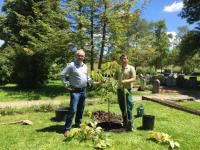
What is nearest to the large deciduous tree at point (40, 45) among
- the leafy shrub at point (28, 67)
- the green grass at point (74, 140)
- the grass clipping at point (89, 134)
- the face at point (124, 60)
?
the leafy shrub at point (28, 67)

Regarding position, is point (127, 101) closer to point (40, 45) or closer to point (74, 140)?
point (74, 140)

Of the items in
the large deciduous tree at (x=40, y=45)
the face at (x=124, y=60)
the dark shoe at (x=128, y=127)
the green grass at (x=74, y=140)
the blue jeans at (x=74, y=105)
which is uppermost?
the large deciduous tree at (x=40, y=45)

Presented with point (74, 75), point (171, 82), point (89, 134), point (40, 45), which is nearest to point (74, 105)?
point (74, 75)

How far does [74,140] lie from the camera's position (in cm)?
766

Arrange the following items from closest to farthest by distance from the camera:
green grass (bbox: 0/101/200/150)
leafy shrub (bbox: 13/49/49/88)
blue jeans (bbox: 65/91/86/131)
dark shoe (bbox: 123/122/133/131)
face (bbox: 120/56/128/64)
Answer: green grass (bbox: 0/101/200/150), blue jeans (bbox: 65/91/86/131), face (bbox: 120/56/128/64), dark shoe (bbox: 123/122/133/131), leafy shrub (bbox: 13/49/49/88)

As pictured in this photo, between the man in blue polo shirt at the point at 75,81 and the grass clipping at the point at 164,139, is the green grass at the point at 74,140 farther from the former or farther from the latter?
the man in blue polo shirt at the point at 75,81

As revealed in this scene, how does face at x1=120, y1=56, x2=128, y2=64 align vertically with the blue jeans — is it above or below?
above

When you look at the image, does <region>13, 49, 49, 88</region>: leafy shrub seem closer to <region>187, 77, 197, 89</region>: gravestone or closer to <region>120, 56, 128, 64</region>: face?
<region>187, 77, 197, 89</region>: gravestone

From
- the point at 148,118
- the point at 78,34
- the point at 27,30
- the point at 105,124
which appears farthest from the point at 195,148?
the point at 27,30

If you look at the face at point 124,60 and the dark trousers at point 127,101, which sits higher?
the face at point 124,60

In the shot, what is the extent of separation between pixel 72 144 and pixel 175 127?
353cm

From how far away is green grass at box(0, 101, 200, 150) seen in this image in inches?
291

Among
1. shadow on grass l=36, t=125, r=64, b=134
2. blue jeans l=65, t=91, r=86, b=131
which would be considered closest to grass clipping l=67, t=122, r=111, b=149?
blue jeans l=65, t=91, r=86, b=131

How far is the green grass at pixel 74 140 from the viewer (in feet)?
24.2
